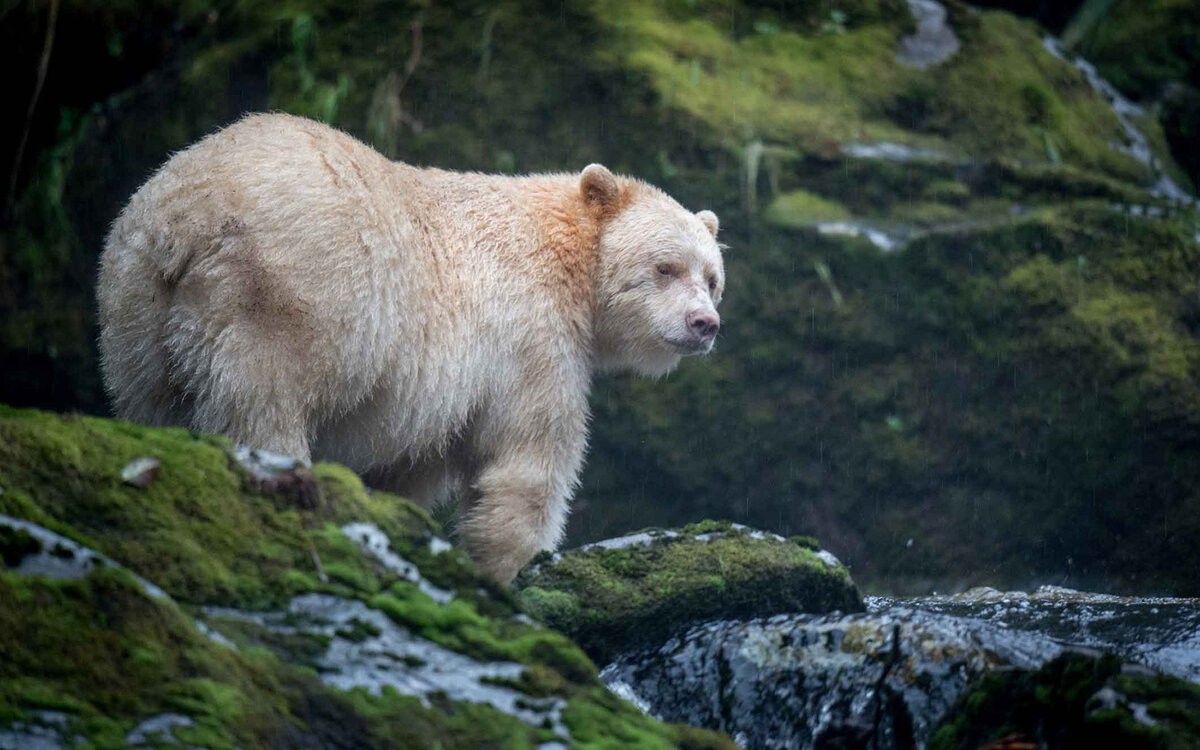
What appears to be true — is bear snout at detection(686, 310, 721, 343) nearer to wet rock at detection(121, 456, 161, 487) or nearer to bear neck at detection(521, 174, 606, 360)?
bear neck at detection(521, 174, 606, 360)

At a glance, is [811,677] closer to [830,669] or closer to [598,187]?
[830,669]

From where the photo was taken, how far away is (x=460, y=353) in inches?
253

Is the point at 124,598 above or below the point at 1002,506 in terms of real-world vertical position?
above

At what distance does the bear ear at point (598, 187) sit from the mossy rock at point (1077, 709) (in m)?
3.83

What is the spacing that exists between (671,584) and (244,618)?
2.67 m

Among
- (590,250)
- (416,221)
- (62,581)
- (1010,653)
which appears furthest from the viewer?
(590,250)

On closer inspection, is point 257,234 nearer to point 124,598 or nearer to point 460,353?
point 460,353

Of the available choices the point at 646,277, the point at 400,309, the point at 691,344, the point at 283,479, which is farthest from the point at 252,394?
the point at 691,344

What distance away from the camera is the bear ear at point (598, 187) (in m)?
7.36

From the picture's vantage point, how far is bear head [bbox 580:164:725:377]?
287 inches

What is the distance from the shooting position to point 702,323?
23.5 ft

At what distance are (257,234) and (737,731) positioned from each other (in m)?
3.14

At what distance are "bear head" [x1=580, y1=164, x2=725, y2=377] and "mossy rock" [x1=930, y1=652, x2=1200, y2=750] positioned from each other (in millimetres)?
3097

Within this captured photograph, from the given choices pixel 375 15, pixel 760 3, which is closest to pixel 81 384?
pixel 375 15
